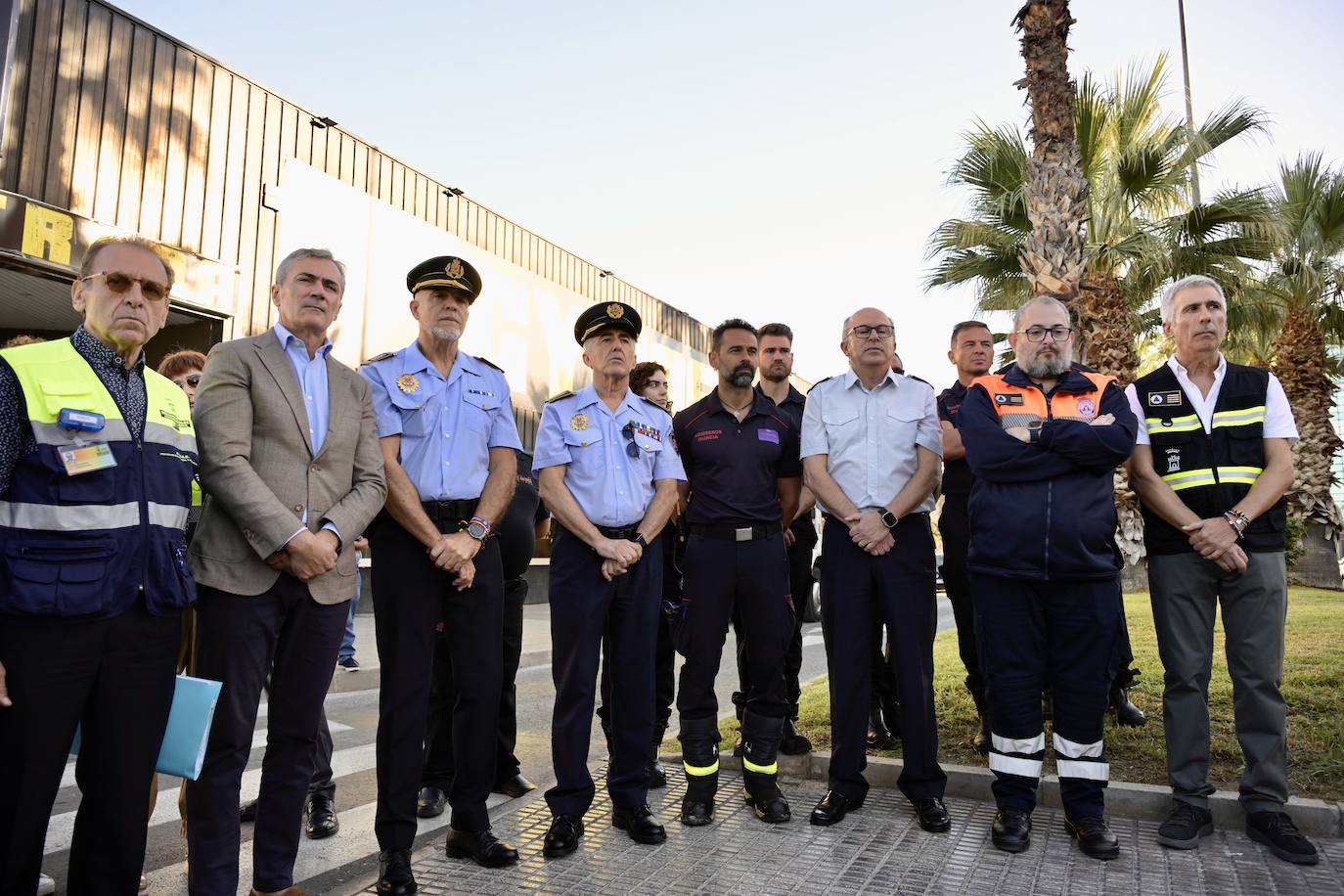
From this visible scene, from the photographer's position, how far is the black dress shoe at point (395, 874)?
3.20 meters

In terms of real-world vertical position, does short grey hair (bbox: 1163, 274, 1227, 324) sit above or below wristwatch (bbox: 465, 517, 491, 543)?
above

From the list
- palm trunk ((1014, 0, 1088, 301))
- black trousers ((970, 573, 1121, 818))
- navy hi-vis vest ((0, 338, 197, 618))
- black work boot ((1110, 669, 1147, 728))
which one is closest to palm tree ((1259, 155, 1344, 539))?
palm trunk ((1014, 0, 1088, 301))

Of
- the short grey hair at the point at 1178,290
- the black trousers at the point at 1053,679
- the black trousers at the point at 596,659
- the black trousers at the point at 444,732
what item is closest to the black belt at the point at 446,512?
the black trousers at the point at 596,659

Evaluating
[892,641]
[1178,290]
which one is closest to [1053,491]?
[892,641]

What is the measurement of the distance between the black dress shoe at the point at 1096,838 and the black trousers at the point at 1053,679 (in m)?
0.04

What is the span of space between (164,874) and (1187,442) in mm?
4753

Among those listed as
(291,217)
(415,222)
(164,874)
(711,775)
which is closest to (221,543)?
(164,874)

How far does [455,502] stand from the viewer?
12.0 feet

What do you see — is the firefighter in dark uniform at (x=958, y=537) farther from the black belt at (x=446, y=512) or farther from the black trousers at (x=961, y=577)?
the black belt at (x=446, y=512)

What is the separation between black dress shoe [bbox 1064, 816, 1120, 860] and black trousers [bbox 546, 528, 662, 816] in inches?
73.0

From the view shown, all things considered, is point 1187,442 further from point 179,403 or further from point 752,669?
point 179,403

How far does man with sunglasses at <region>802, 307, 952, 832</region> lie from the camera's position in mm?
4156

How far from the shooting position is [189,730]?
2.68 metres

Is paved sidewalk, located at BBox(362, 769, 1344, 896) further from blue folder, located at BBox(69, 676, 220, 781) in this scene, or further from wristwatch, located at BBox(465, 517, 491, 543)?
wristwatch, located at BBox(465, 517, 491, 543)
